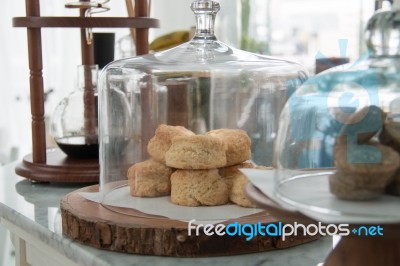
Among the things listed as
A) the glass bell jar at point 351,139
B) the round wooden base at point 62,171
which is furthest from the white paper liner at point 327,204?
the round wooden base at point 62,171

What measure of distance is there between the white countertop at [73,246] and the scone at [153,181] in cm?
12

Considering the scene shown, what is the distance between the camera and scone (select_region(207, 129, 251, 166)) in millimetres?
849

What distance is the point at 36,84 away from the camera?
3.74ft

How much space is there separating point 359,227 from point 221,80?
44cm

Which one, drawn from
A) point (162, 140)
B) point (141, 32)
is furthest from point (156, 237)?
point (141, 32)

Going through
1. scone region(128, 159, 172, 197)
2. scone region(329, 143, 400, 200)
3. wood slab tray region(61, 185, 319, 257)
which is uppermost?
scone region(329, 143, 400, 200)

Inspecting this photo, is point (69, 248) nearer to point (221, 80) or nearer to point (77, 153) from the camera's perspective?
point (221, 80)

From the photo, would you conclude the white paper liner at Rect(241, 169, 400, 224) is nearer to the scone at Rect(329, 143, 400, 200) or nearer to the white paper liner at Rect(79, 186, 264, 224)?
the scone at Rect(329, 143, 400, 200)

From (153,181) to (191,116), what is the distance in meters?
0.14

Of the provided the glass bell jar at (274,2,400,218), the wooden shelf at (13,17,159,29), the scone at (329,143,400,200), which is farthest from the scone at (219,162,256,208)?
the wooden shelf at (13,17,159,29)

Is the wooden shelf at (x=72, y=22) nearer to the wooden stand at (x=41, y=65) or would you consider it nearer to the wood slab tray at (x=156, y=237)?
the wooden stand at (x=41, y=65)

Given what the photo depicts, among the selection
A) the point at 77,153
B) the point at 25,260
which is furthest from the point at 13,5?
the point at 25,260

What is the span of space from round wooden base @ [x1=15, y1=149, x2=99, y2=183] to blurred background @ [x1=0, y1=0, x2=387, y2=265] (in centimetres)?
132

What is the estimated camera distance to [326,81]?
1.98ft
